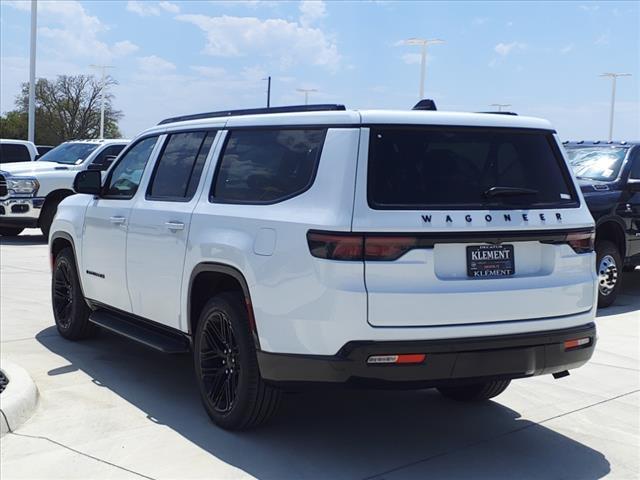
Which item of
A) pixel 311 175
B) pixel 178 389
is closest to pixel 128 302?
pixel 178 389

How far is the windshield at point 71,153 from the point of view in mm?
16109

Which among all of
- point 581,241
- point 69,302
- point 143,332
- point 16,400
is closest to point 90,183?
point 69,302

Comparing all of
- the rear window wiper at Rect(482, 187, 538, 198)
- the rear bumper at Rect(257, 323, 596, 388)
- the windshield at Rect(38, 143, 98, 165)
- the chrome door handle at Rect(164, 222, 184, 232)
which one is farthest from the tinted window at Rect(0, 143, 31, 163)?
the rear window wiper at Rect(482, 187, 538, 198)

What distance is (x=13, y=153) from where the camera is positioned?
1803 centimetres

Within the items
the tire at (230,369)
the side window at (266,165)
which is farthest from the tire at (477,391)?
the side window at (266,165)

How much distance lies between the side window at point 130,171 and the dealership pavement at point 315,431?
136 centimetres

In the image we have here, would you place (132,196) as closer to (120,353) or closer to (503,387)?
(120,353)

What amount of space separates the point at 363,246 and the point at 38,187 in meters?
12.0

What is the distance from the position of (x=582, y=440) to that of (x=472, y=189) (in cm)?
174

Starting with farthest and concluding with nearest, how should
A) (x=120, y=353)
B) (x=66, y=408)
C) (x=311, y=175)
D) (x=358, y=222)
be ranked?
(x=120, y=353), (x=66, y=408), (x=311, y=175), (x=358, y=222)

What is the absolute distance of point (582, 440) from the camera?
4.81 m

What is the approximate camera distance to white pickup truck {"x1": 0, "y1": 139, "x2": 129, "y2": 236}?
14.6 m

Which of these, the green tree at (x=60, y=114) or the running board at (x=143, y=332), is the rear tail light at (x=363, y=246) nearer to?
the running board at (x=143, y=332)

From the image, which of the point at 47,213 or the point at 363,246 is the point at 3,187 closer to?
the point at 47,213
